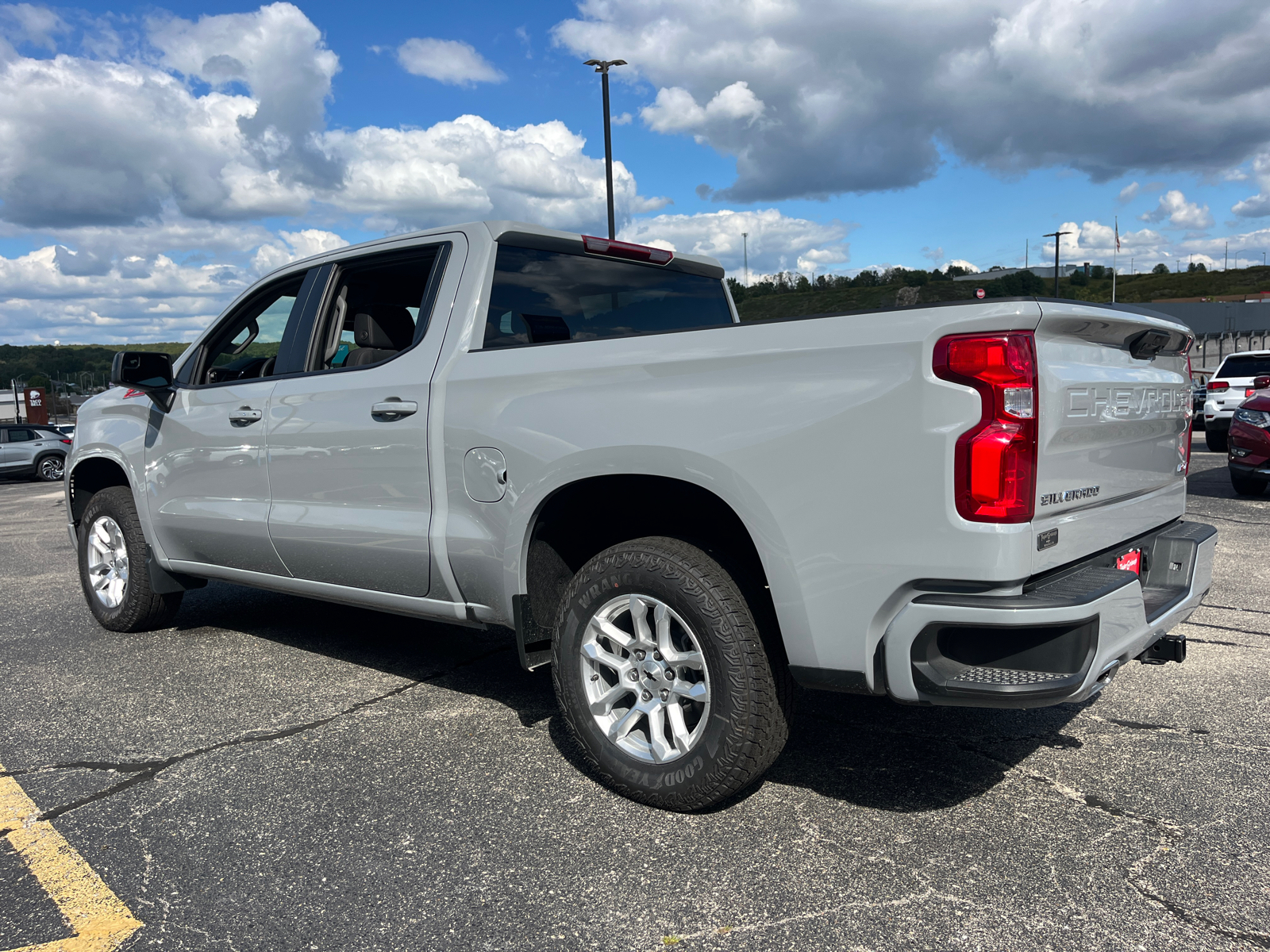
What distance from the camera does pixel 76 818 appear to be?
304 centimetres

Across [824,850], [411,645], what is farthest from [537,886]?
[411,645]

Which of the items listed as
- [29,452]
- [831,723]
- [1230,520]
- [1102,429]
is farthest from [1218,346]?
[1102,429]

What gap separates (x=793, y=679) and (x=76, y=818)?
233 centimetres

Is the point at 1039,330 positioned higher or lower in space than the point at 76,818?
higher

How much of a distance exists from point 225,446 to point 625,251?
2089 millimetres

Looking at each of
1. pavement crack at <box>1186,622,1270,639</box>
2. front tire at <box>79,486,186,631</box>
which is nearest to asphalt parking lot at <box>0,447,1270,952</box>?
pavement crack at <box>1186,622,1270,639</box>

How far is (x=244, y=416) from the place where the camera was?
436 centimetres

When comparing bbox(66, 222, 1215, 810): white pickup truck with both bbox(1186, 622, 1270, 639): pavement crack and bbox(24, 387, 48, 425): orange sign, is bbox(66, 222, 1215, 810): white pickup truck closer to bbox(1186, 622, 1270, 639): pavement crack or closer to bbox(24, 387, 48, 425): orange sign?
bbox(1186, 622, 1270, 639): pavement crack

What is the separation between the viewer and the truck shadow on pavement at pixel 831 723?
317cm

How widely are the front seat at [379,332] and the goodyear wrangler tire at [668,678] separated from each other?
4.84ft

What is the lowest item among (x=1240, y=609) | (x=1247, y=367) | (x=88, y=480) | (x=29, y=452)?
(x=29, y=452)

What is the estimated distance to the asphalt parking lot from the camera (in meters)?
2.36

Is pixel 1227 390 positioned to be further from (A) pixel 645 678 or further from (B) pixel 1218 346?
(B) pixel 1218 346

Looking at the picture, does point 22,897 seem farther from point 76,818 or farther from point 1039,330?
point 1039,330
